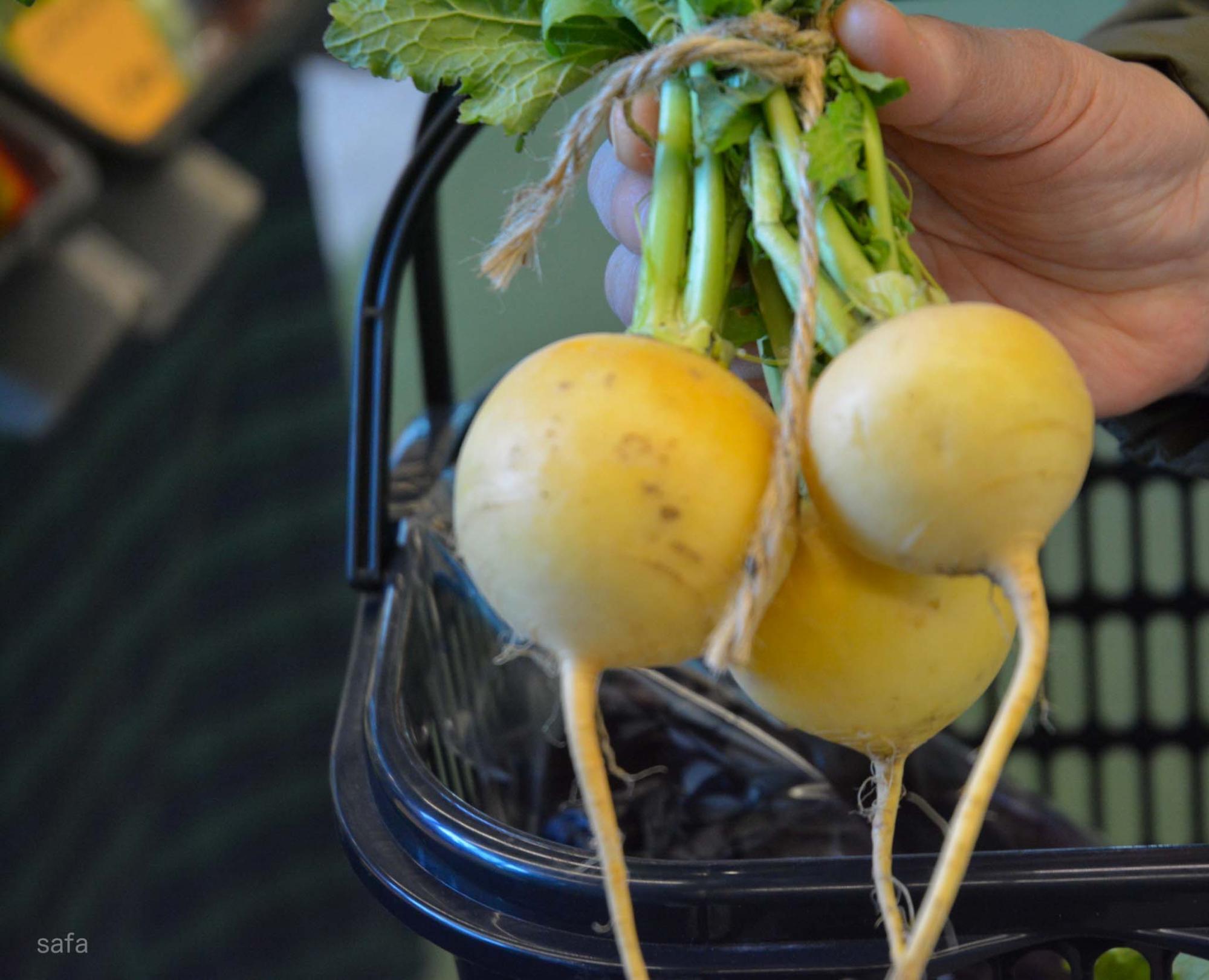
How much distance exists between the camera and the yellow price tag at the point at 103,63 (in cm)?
113

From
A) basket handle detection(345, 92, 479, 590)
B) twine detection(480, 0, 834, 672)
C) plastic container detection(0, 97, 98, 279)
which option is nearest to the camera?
twine detection(480, 0, 834, 672)

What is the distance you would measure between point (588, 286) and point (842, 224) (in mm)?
1066

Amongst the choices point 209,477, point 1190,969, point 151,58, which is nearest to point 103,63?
point 151,58

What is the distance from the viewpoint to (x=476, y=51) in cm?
47

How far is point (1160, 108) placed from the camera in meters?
0.61

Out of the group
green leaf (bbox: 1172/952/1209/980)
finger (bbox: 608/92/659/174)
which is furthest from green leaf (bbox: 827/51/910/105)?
green leaf (bbox: 1172/952/1209/980)

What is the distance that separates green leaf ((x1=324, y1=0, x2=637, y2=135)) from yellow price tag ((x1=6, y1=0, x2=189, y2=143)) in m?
0.80

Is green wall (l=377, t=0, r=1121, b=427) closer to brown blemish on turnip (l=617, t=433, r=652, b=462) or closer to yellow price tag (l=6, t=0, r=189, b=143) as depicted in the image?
yellow price tag (l=6, t=0, r=189, b=143)

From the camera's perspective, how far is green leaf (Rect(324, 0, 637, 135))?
462 mm

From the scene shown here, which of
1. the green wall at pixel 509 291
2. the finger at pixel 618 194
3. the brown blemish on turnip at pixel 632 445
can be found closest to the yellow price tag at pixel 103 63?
the green wall at pixel 509 291

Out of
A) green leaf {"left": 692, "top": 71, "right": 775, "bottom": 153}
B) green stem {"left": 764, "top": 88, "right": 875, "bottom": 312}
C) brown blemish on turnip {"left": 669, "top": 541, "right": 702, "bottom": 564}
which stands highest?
green leaf {"left": 692, "top": 71, "right": 775, "bottom": 153}

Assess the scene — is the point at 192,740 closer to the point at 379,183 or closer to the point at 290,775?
the point at 290,775

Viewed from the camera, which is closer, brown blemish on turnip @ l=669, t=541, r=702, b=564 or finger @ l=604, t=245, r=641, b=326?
brown blemish on turnip @ l=669, t=541, r=702, b=564

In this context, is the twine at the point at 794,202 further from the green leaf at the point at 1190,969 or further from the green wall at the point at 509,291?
the green wall at the point at 509,291
